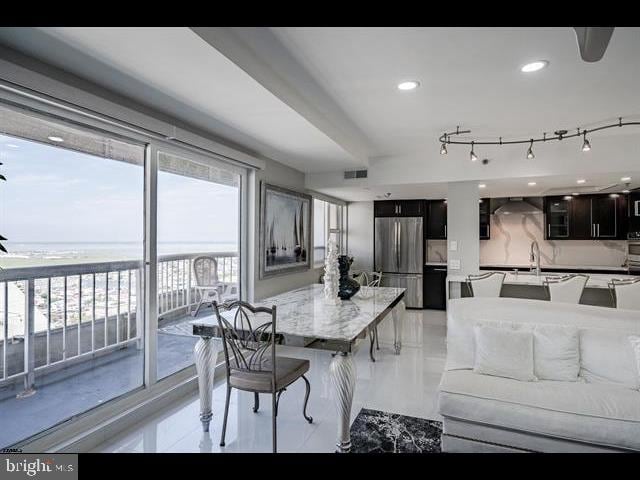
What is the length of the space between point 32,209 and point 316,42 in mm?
1969

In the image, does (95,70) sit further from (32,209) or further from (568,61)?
(568,61)

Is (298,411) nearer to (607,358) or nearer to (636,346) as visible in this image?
(607,358)

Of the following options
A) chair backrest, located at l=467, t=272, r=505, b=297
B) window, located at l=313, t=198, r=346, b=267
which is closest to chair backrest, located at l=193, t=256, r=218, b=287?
window, located at l=313, t=198, r=346, b=267

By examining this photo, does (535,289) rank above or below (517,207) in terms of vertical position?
below

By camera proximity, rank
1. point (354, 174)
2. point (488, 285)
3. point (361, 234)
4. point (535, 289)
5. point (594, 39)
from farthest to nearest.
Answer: point (361, 234) → point (354, 174) → point (535, 289) → point (488, 285) → point (594, 39)

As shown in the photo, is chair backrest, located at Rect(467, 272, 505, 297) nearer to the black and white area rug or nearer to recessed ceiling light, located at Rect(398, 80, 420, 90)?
the black and white area rug

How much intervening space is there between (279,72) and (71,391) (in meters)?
2.66

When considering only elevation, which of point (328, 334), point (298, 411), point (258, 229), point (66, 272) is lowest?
point (298, 411)

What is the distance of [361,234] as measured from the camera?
7.21 m

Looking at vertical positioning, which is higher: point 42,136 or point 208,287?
point 42,136

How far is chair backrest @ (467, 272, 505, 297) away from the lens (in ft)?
13.2

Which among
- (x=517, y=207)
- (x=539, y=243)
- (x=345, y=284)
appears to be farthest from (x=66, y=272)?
(x=539, y=243)

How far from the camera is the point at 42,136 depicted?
2.18 meters
